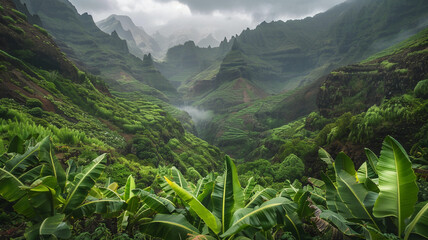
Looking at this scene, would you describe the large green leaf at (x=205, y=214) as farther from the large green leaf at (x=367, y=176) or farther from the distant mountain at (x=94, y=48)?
the distant mountain at (x=94, y=48)

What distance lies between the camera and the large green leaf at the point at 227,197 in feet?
8.32

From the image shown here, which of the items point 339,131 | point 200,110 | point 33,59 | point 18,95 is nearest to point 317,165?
point 339,131

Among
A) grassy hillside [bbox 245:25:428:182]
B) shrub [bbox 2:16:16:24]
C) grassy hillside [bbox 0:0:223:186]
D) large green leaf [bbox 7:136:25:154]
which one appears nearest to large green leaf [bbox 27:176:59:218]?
large green leaf [bbox 7:136:25:154]

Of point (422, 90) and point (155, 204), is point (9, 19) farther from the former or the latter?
point (422, 90)

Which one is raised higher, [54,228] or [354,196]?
[54,228]

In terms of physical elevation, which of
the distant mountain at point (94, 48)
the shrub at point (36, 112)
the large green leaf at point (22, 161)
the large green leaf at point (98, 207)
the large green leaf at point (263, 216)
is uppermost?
the distant mountain at point (94, 48)

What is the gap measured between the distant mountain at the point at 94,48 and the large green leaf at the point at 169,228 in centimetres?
8047

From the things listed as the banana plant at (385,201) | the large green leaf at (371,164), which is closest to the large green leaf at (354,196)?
the banana plant at (385,201)

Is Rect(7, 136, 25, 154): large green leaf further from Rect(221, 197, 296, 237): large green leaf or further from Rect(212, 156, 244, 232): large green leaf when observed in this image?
Rect(221, 197, 296, 237): large green leaf

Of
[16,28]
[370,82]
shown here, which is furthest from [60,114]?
[370,82]

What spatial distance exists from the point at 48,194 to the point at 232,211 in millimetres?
2412

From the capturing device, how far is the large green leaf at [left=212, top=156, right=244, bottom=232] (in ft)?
8.32

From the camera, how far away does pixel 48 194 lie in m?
2.50

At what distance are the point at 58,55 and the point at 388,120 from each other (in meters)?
31.0
